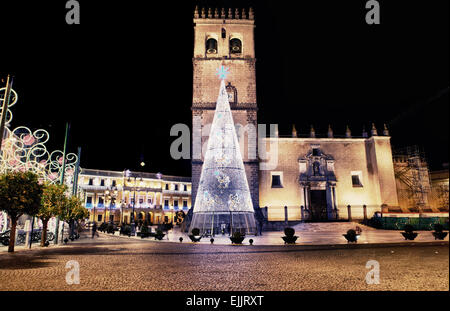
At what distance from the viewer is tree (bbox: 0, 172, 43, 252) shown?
14305mm

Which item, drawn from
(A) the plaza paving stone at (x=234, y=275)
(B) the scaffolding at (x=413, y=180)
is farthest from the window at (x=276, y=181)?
(A) the plaza paving stone at (x=234, y=275)

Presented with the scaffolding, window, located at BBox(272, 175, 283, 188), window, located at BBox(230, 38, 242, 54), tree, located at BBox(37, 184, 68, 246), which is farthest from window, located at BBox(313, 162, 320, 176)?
tree, located at BBox(37, 184, 68, 246)

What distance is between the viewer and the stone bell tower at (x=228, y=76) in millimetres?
33156

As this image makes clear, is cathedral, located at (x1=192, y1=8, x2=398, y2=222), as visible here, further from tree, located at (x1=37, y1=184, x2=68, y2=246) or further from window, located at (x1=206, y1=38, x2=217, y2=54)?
tree, located at (x1=37, y1=184, x2=68, y2=246)

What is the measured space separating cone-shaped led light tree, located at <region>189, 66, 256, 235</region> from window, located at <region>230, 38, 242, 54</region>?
16167 mm

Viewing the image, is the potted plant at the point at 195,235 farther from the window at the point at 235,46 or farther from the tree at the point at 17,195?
the window at the point at 235,46

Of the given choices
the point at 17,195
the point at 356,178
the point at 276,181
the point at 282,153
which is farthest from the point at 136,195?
the point at 17,195

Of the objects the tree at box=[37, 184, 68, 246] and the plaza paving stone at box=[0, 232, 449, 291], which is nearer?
the plaza paving stone at box=[0, 232, 449, 291]

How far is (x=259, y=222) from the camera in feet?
94.3

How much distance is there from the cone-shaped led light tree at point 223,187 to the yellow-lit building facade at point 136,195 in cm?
3772

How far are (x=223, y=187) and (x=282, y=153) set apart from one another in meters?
18.1
